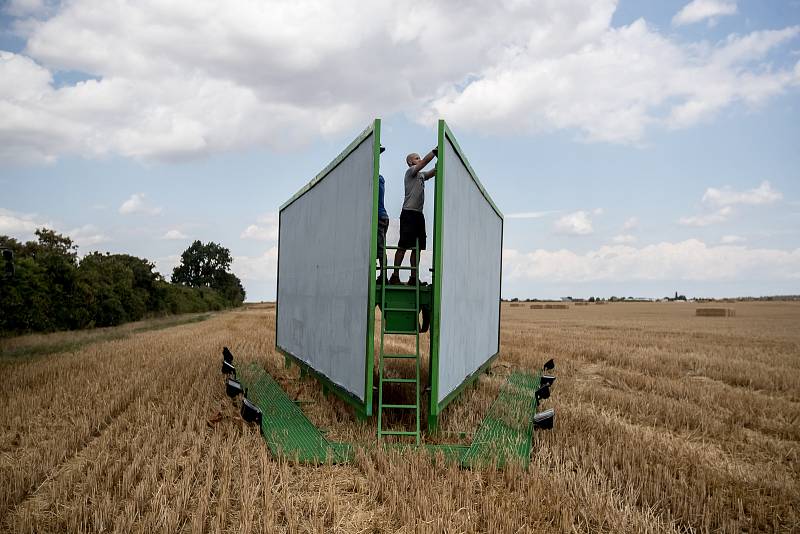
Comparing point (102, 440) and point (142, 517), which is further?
point (102, 440)

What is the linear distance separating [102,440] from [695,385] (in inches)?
366

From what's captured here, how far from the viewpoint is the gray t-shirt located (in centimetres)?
764

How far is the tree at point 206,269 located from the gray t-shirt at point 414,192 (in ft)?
276

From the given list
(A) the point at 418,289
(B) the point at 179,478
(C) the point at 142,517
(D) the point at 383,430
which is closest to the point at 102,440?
(B) the point at 179,478

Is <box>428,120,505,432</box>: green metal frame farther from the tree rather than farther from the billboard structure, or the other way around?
the tree

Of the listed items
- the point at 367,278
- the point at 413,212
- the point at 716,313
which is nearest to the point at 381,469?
the point at 367,278

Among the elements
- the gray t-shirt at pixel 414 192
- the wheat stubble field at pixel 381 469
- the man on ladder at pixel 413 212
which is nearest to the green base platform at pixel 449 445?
the wheat stubble field at pixel 381 469

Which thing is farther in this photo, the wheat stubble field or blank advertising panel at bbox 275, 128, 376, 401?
blank advertising panel at bbox 275, 128, 376, 401

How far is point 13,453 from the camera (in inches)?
240

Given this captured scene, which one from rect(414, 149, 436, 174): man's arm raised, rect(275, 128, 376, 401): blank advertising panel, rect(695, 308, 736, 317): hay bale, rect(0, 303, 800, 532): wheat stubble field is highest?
rect(414, 149, 436, 174): man's arm raised

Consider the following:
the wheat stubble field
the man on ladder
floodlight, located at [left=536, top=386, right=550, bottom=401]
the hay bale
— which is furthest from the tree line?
the hay bale

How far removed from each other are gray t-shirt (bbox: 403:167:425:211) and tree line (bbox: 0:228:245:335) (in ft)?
22.4

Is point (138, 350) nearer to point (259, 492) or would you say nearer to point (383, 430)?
point (383, 430)

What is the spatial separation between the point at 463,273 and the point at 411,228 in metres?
0.91
